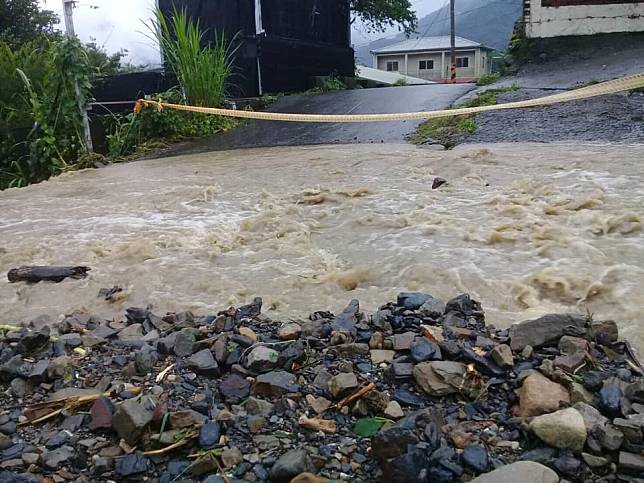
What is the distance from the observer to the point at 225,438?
1716 millimetres

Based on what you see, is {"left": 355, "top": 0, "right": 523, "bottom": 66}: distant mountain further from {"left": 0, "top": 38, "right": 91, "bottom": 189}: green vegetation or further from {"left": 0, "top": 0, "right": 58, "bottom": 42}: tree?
{"left": 0, "top": 38, "right": 91, "bottom": 189}: green vegetation

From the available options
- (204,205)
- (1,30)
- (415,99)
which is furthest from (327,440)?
(1,30)

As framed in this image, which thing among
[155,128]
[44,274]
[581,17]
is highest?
[581,17]

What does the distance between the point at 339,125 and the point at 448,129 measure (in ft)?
6.65

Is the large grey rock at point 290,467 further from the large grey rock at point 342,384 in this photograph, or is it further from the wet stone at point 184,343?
the wet stone at point 184,343

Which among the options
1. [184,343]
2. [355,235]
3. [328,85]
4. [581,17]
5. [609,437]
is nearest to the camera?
[609,437]

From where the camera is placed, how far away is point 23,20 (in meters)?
18.3

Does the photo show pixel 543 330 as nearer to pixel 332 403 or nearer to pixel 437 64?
pixel 332 403

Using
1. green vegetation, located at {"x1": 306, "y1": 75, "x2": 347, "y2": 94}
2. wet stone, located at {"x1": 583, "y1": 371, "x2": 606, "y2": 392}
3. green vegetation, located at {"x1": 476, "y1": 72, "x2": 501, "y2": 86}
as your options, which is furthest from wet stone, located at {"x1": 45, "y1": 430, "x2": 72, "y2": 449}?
green vegetation, located at {"x1": 306, "y1": 75, "x2": 347, "y2": 94}

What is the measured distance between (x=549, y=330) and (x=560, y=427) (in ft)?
2.00

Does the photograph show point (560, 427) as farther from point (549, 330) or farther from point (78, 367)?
point (78, 367)

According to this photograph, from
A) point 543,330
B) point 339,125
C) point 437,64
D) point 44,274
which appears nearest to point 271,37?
point 339,125

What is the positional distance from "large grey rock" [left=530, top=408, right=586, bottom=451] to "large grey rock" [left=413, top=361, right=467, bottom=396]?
29cm

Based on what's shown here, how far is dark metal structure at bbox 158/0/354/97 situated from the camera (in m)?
13.0
